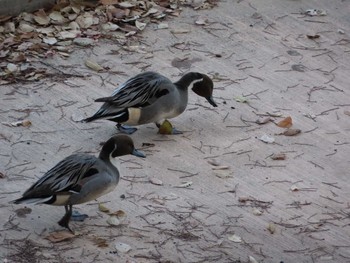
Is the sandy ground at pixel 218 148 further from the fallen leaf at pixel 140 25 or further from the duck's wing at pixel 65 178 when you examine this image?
the duck's wing at pixel 65 178

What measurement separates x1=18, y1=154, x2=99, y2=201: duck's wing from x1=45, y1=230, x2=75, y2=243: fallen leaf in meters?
0.25

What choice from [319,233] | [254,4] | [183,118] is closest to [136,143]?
[183,118]

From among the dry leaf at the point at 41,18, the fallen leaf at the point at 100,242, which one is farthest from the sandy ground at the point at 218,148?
the dry leaf at the point at 41,18

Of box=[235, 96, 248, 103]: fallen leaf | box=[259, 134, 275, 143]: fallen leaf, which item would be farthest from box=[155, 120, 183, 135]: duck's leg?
box=[235, 96, 248, 103]: fallen leaf

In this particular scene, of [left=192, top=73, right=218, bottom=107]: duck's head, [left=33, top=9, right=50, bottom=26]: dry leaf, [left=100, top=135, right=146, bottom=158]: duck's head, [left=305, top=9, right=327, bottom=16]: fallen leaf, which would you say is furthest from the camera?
[left=305, top=9, right=327, bottom=16]: fallen leaf

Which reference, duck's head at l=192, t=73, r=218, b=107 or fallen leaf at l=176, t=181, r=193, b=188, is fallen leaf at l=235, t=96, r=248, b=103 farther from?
fallen leaf at l=176, t=181, r=193, b=188

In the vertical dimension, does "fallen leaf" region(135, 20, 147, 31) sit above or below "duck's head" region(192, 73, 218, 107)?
below

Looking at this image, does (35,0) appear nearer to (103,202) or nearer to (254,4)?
(254,4)

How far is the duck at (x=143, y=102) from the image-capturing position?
23.2ft

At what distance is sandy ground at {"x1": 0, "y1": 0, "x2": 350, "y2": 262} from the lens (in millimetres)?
5828

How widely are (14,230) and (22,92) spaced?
2129mm

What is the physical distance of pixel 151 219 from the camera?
19.8ft

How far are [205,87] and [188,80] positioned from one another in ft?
0.57

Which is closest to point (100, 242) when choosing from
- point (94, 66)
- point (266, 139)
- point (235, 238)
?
point (235, 238)
